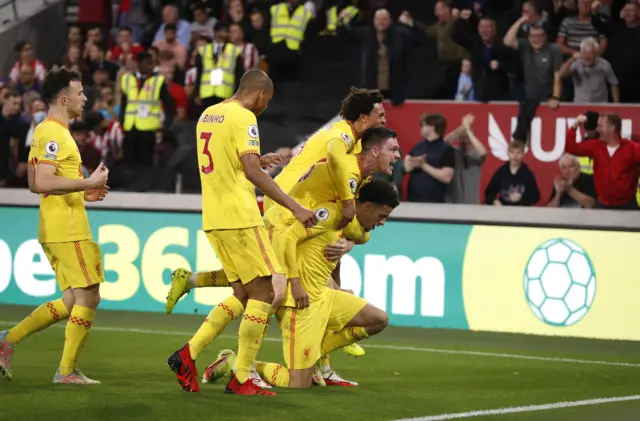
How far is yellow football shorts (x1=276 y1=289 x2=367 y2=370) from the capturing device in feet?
28.5

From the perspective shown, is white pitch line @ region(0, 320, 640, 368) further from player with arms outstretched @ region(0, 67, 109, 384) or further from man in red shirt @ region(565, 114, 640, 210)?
player with arms outstretched @ region(0, 67, 109, 384)

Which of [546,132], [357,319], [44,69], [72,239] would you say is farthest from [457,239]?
[44,69]

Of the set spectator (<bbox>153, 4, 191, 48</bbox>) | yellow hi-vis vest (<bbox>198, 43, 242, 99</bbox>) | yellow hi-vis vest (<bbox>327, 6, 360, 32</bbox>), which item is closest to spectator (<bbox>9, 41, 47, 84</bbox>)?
spectator (<bbox>153, 4, 191, 48</bbox>)

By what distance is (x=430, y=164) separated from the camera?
1446 cm

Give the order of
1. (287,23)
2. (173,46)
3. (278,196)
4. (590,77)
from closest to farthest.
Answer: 1. (278,196)
2. (590,77)
3. (287,23)
4. (173,46)

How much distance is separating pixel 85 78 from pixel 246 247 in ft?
37.7

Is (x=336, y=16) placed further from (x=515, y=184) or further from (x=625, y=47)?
(x=515, y=184)

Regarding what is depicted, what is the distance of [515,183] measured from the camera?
14133 millimetres

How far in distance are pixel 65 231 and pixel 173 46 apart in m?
9.72

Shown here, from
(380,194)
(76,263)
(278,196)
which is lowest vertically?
(76,263)

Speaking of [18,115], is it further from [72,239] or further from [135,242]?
[72,239]

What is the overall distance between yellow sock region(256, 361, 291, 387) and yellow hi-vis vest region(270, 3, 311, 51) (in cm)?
895

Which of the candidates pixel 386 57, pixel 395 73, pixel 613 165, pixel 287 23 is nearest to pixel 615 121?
pixel 613 165

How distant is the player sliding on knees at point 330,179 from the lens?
8719 mm
